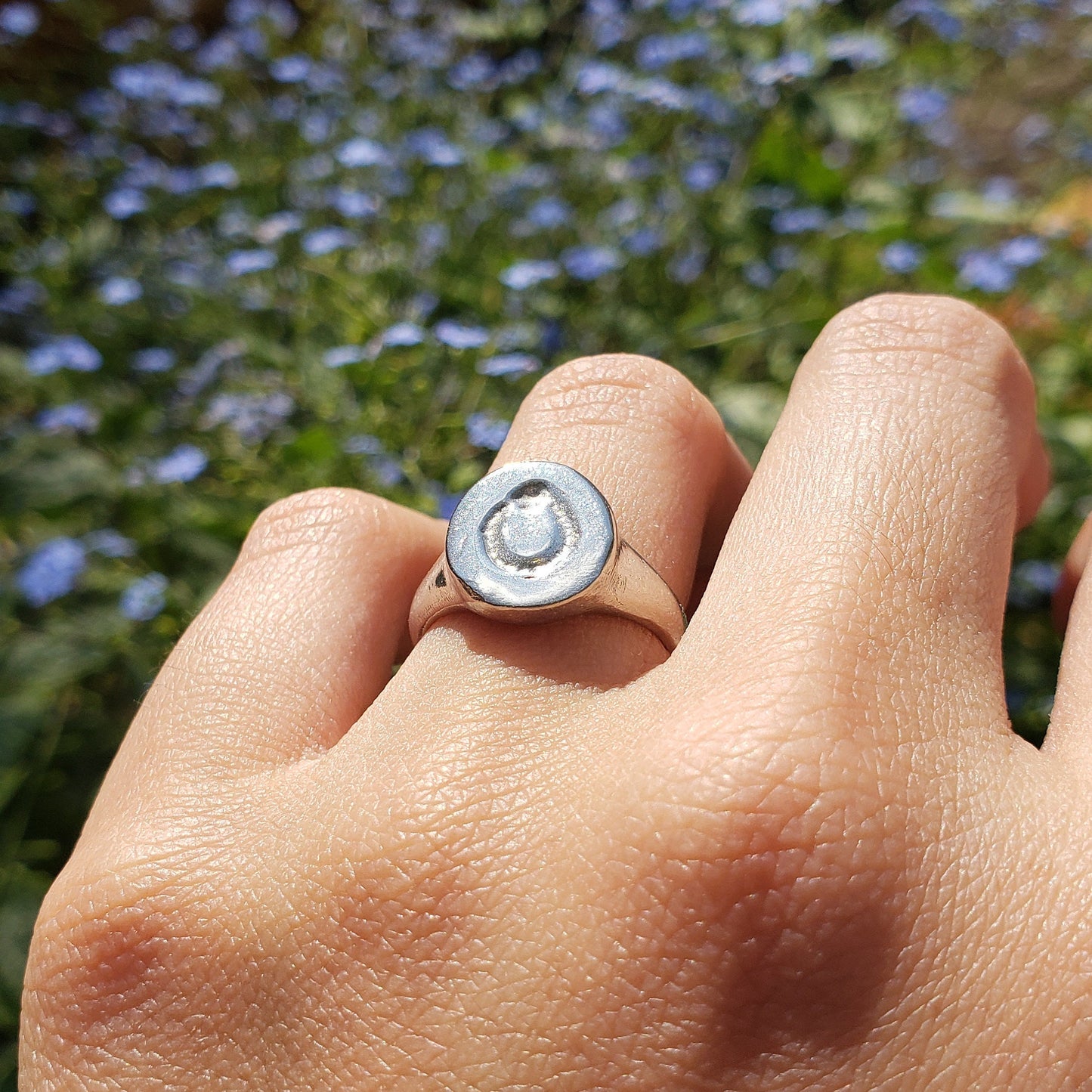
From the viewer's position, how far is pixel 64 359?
2.69 meters

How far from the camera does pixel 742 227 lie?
2895 millimetres

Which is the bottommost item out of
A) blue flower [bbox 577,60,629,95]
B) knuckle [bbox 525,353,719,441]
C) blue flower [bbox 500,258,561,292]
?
blue flower [bbox 500,258,561,292]

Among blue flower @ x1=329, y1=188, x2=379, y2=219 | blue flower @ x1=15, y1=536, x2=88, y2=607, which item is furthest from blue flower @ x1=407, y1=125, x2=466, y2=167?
blue flower @ x1=15, y1=536, x2=88, y2=607

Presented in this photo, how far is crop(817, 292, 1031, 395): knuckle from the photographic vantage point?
3.78ft

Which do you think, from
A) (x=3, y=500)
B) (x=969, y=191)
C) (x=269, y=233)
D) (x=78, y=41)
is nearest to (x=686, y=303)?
(x=269, y=233)

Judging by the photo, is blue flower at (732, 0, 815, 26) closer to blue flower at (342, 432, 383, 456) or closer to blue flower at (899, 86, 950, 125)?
blue flower at (899, 86, 950, 125)

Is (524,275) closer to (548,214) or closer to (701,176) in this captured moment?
(548,214)

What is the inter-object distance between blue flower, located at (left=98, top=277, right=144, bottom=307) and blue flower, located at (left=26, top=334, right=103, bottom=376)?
16cm

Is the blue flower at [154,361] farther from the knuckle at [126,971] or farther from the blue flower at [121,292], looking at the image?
the knuckle at [126,971]

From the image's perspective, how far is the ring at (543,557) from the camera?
0.99m

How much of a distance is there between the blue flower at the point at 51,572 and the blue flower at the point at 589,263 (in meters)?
1.42

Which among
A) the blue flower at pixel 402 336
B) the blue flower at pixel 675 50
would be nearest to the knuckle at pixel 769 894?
the blue flower at pixel 402 336

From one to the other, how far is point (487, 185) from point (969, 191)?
1.86 meters

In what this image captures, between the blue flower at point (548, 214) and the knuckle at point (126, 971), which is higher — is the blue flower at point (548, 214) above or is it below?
above
